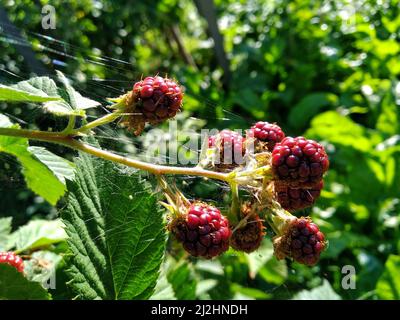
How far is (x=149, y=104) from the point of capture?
26.9 inches

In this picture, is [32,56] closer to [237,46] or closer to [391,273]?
[391,273]

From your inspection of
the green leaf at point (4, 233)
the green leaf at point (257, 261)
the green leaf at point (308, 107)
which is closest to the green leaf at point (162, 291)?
the green leaf at point (4, 233)

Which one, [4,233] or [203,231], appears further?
[4,233]

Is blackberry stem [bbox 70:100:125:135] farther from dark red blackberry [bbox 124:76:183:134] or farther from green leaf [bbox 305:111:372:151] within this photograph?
green leaf [bbox 305:111:372:151]

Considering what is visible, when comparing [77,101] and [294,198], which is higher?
[77,101]

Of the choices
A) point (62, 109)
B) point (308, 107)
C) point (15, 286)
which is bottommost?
point (15, 286)

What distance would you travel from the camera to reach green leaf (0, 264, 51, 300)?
645mm

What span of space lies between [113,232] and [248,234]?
179 millimetres

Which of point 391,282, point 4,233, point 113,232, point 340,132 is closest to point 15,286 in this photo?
point 113,232

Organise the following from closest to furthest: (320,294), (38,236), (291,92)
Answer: (38,236) → (320,294) → (291,92)

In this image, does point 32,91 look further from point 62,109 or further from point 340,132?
point 340,132

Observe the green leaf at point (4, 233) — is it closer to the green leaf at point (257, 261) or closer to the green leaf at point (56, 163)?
the green leaf at point (56, 163)

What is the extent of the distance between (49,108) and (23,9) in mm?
1120
